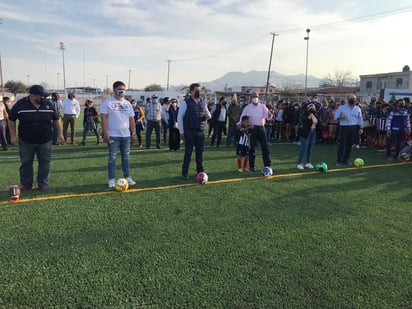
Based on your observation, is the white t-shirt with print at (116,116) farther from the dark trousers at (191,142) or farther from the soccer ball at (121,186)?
the dark trousers at (191,142)

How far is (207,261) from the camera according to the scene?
11.4 ft

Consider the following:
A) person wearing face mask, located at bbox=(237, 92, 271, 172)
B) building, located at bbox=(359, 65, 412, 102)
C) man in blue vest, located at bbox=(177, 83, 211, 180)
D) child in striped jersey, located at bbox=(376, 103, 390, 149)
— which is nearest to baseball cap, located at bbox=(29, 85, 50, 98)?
man in blue vest, located at bbox=(177, 83, 211, 180)

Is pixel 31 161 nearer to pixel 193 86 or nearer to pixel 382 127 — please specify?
pixel 193 86

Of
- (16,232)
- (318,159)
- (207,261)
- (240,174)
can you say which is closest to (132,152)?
(240,174)

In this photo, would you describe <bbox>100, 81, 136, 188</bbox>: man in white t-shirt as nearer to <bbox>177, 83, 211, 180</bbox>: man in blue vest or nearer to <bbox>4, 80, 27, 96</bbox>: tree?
<bbox>177, 83, 211, 180</bbox>: man in blue vest

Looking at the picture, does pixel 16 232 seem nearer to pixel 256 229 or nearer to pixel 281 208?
pixel 256 229

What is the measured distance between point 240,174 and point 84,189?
11.5 feet

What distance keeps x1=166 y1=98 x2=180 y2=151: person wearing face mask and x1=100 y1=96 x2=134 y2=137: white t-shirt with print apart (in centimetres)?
445

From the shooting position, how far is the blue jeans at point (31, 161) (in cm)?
568

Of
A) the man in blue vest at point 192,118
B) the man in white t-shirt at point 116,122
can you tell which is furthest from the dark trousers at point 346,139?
the man in white t-shirt at point 116,122

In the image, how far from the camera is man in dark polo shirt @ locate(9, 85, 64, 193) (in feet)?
17.9

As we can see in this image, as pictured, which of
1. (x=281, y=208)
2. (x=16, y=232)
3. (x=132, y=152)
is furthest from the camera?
(x=132, y=152)

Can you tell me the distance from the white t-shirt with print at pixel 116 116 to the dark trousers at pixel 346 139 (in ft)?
19.4

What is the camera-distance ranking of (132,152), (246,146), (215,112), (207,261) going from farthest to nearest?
(215,112), (132,152), (246,146), (207,261)
